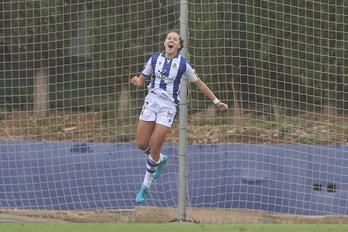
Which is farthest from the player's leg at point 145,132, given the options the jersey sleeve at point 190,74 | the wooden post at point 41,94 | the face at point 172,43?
the wooden post at point 41,94

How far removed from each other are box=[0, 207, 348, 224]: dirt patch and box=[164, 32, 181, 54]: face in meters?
2.42

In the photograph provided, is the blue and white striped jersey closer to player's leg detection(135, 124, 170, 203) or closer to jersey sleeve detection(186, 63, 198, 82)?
jersey sleeve detection(186, 63, 198, 82)

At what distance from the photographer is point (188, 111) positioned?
10.7 metres

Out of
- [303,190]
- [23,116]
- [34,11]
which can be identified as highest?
[34,11]

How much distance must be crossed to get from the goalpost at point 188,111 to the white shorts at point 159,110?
83 centimetres

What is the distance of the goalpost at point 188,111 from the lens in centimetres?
953

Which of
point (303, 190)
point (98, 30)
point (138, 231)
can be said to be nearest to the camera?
point (138, 231)

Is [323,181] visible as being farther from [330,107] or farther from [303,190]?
[330,107]

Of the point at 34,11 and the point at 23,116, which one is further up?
the point at 34,11

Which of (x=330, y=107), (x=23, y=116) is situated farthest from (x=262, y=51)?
(x=23, y=116)

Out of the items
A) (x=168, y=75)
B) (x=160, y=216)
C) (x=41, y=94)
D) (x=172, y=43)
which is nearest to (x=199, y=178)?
(x=160, y=216)

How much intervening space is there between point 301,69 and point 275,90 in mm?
519

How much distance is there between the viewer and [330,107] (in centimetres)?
1030

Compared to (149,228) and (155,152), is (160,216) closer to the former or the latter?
(155,152)
